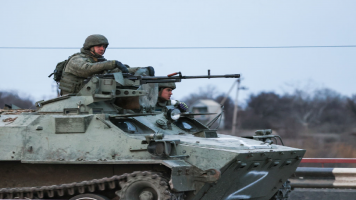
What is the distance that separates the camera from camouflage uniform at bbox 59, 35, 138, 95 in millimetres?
10500

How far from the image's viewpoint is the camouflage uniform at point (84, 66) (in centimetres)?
1050

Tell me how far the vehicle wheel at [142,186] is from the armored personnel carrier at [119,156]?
0.01 meters

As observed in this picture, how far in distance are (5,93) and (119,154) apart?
35.3 feet

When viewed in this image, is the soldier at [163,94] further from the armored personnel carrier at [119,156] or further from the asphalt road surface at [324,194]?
the asphalt road surface at [324,194]

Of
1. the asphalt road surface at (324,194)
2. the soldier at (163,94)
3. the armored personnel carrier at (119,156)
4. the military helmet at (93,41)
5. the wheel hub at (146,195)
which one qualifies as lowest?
the asphalt road surface at (324,194)

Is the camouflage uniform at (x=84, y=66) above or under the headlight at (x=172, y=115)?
above

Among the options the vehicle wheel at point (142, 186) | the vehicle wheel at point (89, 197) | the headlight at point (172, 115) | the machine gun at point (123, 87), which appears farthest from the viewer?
the headlight at point (172, 115)

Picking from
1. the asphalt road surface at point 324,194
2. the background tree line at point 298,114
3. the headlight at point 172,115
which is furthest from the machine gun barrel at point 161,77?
the background tree line at point 298,114

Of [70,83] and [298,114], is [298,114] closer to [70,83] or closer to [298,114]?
[298,114]

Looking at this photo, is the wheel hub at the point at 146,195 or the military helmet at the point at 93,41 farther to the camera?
the military helmet at the point at 93,41

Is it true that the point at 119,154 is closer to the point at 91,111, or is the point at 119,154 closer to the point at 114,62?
the point at 91,111

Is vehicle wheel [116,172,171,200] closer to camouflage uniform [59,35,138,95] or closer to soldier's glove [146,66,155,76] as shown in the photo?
camouflage uniform [59,35,138,95]

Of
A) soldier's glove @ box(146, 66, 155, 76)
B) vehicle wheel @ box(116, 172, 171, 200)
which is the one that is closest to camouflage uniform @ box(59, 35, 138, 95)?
soldier's glove @ box(146, 66, 155, 76)

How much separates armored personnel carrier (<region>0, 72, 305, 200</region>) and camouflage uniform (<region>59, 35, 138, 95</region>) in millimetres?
343
